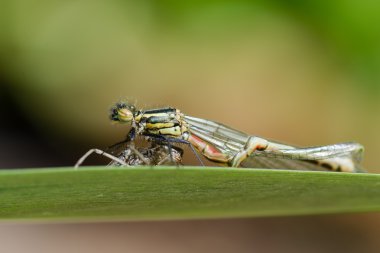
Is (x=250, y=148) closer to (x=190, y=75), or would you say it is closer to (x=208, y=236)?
(x=208, y=236)

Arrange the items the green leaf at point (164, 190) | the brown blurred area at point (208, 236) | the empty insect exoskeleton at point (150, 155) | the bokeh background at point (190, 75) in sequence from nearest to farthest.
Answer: the green leaf at point (164, 190) < the empty insect exoskeleton at point (150, 155) < the bokeh background at point (190, 75) < the brown blurred area at point (208, 236)

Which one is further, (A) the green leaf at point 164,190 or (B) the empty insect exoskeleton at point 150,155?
(B) the empty insect exoskeleton at point 150,155

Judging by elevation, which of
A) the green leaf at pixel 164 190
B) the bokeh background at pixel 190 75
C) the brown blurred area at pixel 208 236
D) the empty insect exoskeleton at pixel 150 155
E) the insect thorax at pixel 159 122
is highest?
the bokeh background at pixel 190 75

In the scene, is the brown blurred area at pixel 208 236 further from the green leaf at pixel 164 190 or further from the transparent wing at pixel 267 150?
the green leaf at pixel 164 190

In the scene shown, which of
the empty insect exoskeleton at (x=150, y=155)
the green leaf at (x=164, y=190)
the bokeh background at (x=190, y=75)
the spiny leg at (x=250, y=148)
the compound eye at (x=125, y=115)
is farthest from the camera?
the bokeh background at (x=190, y=75)

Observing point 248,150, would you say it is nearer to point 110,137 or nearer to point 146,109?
point 146,109

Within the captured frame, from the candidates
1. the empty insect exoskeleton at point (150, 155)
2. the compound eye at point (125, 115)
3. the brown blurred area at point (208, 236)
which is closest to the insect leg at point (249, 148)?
the empty insect exoskeleton at point (150, 155)

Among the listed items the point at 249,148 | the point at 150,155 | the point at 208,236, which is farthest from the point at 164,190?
the point at 208,236
